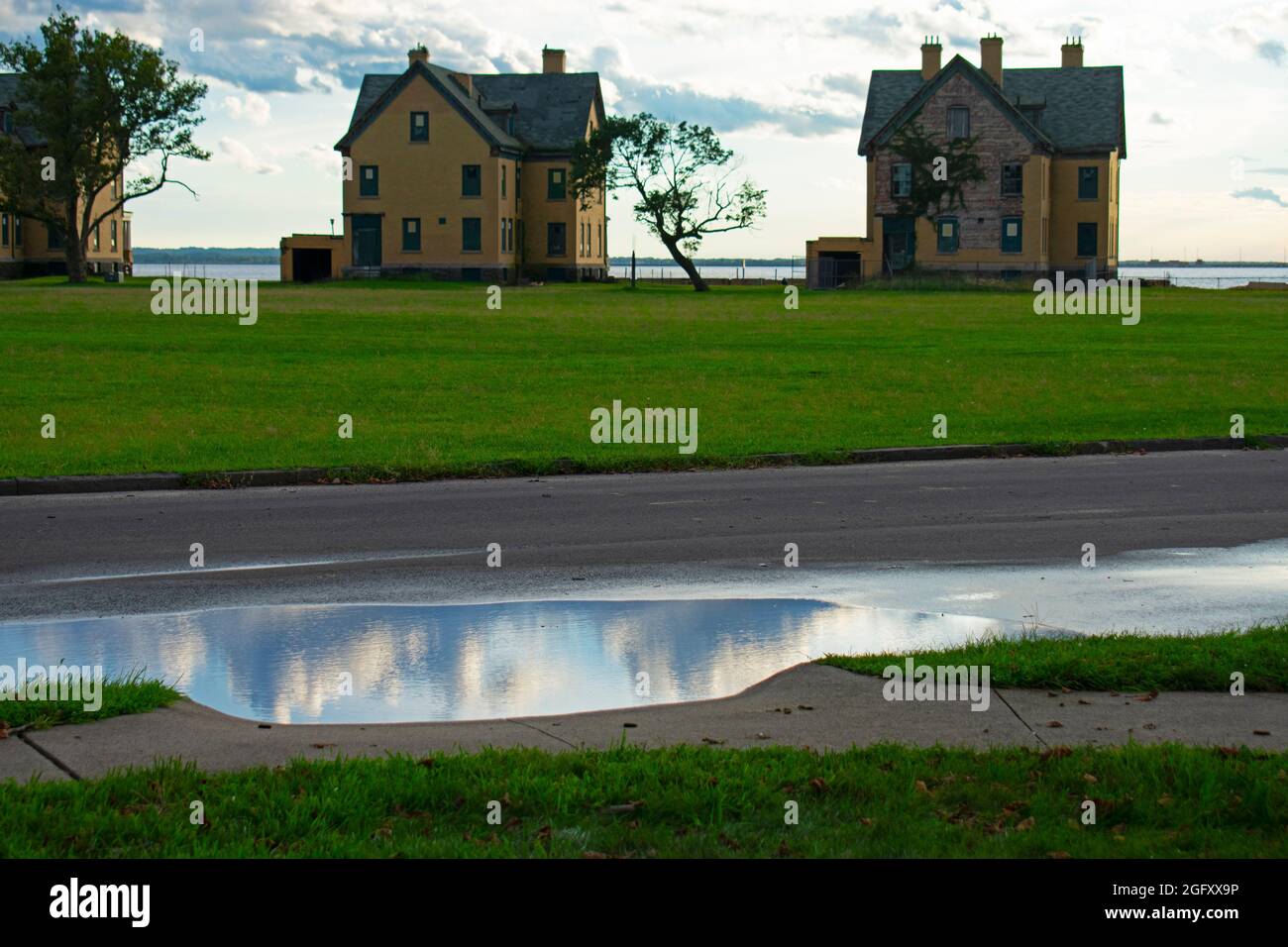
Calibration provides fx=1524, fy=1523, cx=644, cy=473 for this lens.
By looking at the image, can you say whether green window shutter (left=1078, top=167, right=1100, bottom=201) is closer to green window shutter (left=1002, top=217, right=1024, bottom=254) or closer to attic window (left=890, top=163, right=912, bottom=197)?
green window shutter (left=1002, top=217, right=1024, bottom=254)

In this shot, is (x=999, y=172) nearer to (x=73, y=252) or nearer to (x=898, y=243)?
(x=898, y=243)

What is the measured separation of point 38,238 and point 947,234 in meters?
53.8

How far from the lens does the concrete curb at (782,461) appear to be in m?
17.2

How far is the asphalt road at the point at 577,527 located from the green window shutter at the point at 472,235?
64574mm

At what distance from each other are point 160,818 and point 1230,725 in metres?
5.19

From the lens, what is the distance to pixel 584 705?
848 centimetres

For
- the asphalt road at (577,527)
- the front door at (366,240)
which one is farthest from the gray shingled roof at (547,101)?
the asphalt road at (577,527)

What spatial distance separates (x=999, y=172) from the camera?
77.8m

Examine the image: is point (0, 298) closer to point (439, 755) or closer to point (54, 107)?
point (54, 107)

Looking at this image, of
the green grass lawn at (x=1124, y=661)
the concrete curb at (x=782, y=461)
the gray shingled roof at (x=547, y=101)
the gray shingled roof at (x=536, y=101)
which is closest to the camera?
the green grass lawn at (x=1124, y=661)

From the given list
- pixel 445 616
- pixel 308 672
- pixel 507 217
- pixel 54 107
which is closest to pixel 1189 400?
pixel 445 616

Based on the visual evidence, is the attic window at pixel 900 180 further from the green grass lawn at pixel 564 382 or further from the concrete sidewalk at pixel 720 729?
the concrete sidewalk at pixel 720 729

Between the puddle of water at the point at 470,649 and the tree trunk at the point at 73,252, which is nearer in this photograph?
the puddle of water at the point at 470,649

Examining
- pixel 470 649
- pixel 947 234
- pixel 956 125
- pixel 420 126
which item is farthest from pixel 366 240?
pixel 470 649
